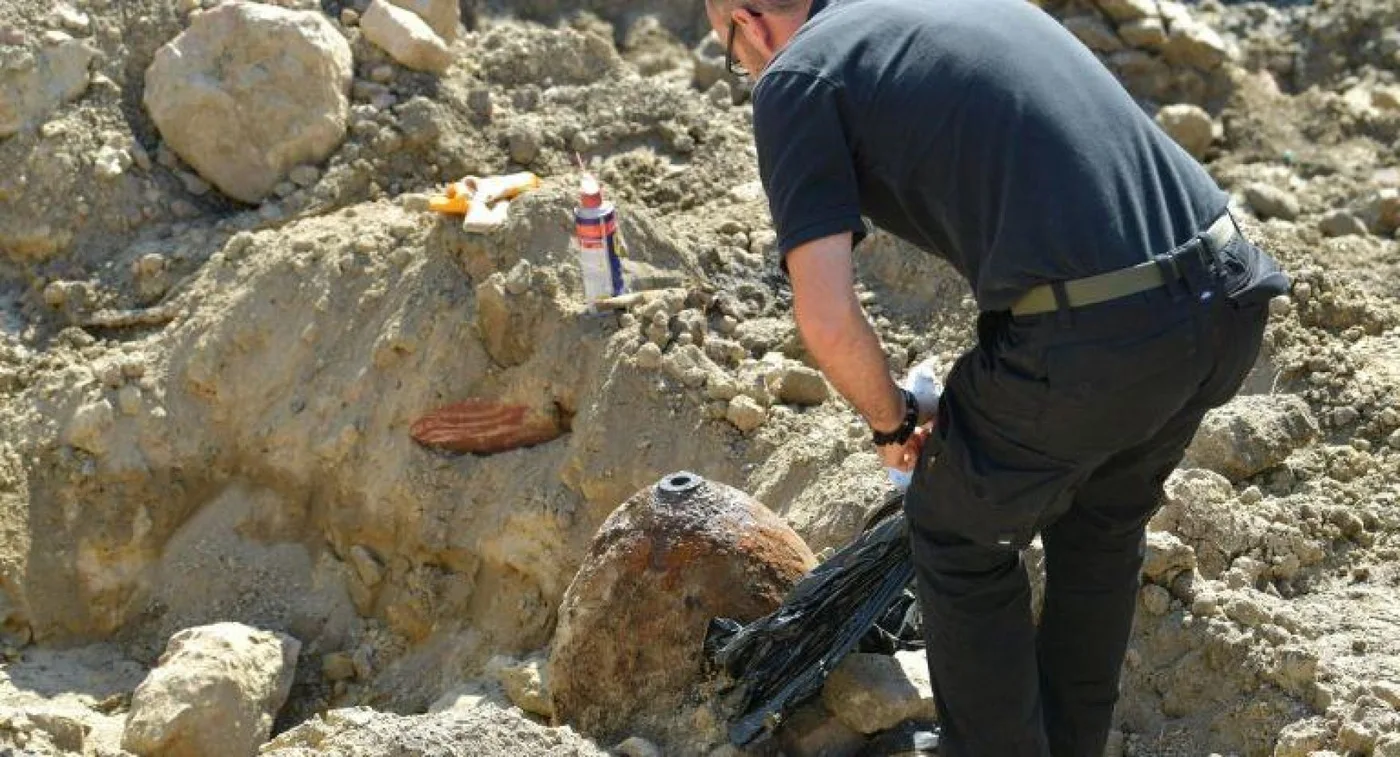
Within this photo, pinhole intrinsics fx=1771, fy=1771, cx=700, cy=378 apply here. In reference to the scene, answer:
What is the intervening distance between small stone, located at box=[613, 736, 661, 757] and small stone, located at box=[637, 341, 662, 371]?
1678mm

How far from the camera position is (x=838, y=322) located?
10.7ft

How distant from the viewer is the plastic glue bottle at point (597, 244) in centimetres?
563

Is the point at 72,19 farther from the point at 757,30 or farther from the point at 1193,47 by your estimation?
the point at 1193,47

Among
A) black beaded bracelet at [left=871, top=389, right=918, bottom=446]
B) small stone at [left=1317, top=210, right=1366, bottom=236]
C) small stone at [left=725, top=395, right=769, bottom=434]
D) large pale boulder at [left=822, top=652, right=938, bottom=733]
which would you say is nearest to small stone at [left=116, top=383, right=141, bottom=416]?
small stone at [left=725, top=395, right=769, bottom=434]

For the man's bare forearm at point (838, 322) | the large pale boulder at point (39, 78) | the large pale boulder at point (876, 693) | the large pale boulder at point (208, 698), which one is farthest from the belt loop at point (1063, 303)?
the large pale boulder at point (39, 78)

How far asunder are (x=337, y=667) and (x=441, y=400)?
945mm

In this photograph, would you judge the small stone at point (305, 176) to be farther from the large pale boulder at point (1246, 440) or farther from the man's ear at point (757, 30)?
the man's ear at point (757, 30)

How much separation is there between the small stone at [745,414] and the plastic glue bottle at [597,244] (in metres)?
0.61

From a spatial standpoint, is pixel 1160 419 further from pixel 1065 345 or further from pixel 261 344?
pixel 261 344

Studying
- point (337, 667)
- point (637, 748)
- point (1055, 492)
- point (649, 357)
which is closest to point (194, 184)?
point (337, 667)

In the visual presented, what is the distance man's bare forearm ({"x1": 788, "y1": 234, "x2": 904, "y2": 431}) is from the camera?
10.6 ft

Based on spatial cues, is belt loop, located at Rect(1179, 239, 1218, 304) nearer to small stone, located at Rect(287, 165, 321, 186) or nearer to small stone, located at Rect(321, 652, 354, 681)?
small stone, located at Rect(321, 652, 354, 681)

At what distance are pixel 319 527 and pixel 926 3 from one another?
3.56 m

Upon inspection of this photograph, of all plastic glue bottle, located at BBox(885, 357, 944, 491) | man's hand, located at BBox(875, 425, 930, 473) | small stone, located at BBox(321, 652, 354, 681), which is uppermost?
plastic glue bottle, located at BBox(885, 357, 944, 491)
